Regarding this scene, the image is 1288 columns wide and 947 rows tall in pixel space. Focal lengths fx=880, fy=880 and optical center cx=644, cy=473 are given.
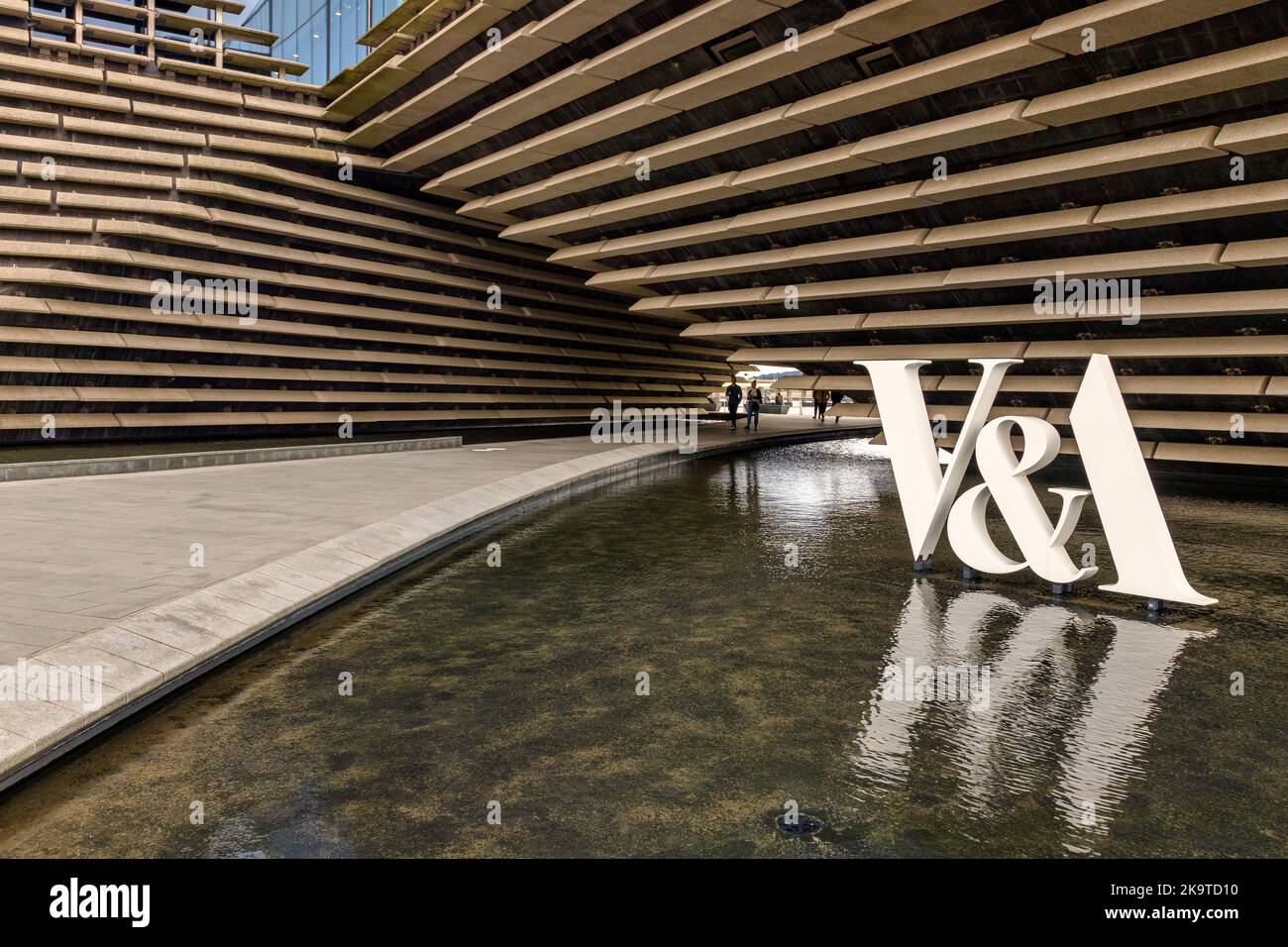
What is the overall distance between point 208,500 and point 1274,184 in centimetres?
1078

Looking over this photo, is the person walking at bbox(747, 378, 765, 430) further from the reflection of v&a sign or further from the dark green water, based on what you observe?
the dark green water

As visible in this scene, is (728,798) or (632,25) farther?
(632,25)

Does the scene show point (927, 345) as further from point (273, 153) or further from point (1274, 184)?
point (273, 153)

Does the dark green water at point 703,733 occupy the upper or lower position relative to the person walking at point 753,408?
lower

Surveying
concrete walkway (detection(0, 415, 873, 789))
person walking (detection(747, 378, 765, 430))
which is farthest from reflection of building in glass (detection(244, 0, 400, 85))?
person walking (detection(747, 378, 765, 430))

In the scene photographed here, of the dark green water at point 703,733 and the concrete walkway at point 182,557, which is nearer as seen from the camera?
the dark green water at point 703,733

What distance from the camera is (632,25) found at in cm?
1098

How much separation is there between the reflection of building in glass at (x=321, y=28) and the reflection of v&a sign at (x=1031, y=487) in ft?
52.0

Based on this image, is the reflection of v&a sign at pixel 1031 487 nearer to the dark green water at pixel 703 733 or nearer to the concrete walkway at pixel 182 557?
the dark green water at pixel 703 733

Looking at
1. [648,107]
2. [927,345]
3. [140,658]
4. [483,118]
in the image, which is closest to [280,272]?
[483,118]

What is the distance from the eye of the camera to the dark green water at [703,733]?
260 centimetres

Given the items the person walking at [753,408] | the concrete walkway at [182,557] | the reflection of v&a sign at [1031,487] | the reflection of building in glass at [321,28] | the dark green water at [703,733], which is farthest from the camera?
the person walking at [753,408]

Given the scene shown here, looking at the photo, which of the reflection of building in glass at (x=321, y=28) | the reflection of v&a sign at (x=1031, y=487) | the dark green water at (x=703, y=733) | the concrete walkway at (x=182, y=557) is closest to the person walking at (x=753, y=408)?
the concrete walkway at (x=182, y=557)

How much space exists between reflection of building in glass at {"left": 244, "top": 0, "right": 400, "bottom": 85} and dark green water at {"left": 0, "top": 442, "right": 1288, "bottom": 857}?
16669mm
